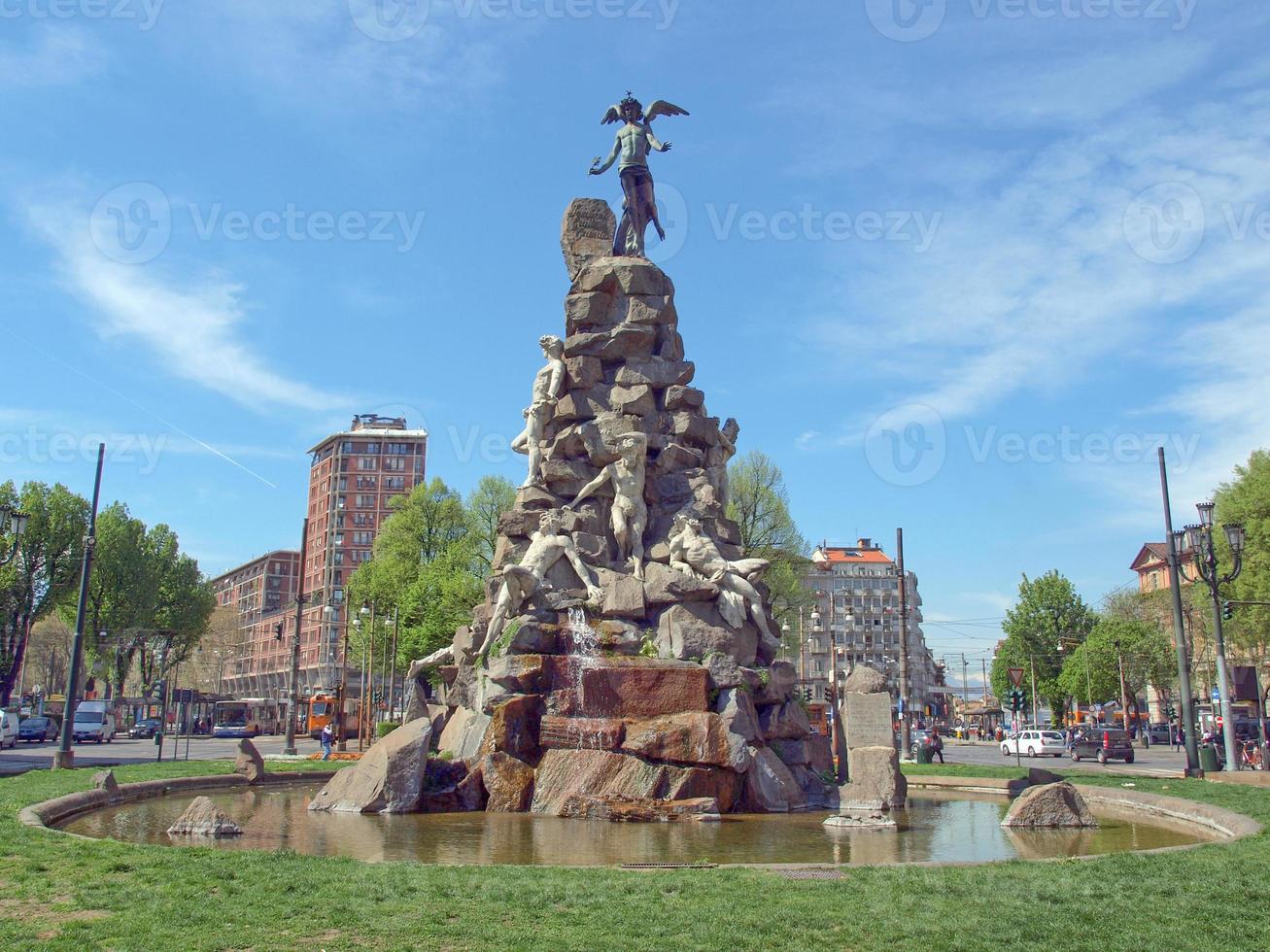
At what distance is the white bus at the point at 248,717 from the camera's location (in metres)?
77.9

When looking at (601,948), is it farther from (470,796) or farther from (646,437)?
(646,437)

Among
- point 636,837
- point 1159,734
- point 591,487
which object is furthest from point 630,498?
point 1159,734

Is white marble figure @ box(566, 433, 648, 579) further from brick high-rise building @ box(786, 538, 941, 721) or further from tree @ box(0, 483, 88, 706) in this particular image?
brick high-rise building @ box(786, 538, 941, 721)

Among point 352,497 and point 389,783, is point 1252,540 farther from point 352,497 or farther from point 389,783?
point 352,497

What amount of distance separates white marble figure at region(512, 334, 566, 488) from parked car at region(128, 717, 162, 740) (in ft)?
154

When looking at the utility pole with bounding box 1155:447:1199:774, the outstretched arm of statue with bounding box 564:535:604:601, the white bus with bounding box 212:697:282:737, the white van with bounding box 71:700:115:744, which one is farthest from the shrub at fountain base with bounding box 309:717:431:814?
the white bus with bounding box 212:697:282:737

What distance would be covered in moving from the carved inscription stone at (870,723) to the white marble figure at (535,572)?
5291mm

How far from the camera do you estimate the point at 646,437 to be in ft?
73.1

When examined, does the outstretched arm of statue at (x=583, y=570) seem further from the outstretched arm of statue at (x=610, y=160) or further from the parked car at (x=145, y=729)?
the parked car at (x=145, y=729)

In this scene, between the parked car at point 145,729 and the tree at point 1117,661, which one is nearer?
the parked car at point 145,729

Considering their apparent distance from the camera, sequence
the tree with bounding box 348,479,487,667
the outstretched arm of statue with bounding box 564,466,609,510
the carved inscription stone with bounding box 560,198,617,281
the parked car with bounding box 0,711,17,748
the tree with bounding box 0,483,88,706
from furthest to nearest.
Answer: the tree with bounding box 0,483,88,706, the tree with bounding box 348,479,487,667, the parked car with bounding box 0,711,17,748, the carved inscription stone with bounding box 560,198,617,281, the outstretched arm of statue with bounding box 564,466,609,510

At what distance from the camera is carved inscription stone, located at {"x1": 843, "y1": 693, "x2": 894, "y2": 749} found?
716 inches

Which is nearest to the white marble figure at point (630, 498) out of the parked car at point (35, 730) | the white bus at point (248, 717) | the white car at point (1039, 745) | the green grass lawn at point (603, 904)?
the green grass lawn at point (603, 904)

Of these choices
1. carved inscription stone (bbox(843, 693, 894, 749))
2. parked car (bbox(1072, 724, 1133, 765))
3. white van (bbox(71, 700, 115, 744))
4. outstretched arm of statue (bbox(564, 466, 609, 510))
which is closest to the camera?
carved inscription stone (bbox(843, 693, 894, 749))
